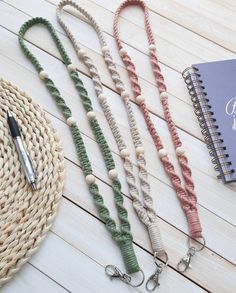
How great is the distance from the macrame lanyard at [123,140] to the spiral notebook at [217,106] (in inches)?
5.2

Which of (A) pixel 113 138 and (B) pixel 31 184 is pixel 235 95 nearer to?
(A) pixel 113 138

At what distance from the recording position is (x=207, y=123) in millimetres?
806

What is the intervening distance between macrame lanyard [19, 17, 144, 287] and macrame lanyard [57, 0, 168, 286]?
24mm

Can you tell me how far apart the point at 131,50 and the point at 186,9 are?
187 mm

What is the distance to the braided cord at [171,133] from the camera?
0.72 meters

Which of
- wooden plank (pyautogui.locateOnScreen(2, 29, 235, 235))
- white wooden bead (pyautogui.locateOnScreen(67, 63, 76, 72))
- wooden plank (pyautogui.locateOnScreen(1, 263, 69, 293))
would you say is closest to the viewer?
wooden plank (pyautogui.locateOnScreen(1, 263, 69, 293))

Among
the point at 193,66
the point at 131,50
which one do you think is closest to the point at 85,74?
the point at 131,50

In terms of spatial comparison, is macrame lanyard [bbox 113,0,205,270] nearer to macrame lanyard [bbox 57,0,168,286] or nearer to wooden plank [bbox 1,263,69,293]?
macrame lanyard [bbox 57,0,168,286]

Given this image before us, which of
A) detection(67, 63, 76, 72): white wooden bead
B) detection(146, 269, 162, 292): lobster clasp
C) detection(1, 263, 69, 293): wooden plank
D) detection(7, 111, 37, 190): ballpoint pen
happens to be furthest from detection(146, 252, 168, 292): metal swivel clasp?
detection(67, 63, 76, 72): white wooden bead

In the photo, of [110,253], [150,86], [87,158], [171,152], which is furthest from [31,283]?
[150,86]

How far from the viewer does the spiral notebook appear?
2.52 ft

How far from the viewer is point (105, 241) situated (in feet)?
2.25

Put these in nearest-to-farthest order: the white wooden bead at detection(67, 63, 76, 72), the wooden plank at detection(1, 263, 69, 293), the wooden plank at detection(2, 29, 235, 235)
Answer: the wooden plank at detection(1, 263, 69, 293) < the wooden plank at detection(2, 29, 235, 235) < the white wooden bead at detection(67, 63, 76, 72)

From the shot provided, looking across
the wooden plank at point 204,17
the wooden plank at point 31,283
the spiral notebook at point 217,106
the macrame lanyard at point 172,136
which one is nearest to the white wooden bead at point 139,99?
the macrame lanyard at point 172,136
